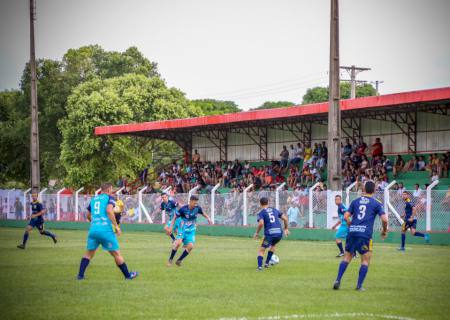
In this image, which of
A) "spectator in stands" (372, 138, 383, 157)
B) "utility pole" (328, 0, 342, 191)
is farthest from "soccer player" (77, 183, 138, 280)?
"spectator in stands" (372, 138, 383, 157)

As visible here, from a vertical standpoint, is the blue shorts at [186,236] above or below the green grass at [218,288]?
above

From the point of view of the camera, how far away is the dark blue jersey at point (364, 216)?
1327 cm

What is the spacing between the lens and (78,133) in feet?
192

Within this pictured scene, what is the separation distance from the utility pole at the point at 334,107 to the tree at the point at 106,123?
30.4 meters

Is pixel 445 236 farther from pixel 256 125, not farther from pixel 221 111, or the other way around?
pixel 221 111

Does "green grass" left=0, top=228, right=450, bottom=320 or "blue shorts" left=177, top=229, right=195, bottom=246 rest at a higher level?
"blue shorts" left=177, top=229, right=195, bottom=246

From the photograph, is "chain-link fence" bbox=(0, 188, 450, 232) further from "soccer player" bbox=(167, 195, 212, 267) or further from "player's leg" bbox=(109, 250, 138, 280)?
"player's leg" bbox=(109, 250, 138, 280)

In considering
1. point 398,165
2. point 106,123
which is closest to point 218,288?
point 398,165

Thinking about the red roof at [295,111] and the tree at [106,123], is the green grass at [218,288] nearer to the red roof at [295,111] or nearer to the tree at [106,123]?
the red roof at [295,111]

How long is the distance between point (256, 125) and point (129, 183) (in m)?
12.9

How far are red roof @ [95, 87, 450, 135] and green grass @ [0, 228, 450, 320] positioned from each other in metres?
10.7

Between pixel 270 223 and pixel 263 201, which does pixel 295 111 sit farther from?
pixel 263 201

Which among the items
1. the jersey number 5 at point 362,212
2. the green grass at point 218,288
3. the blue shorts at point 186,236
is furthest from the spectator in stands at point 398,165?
the jersey number 5 at point 362,212

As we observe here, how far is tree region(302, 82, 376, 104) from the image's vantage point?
8538 cm
